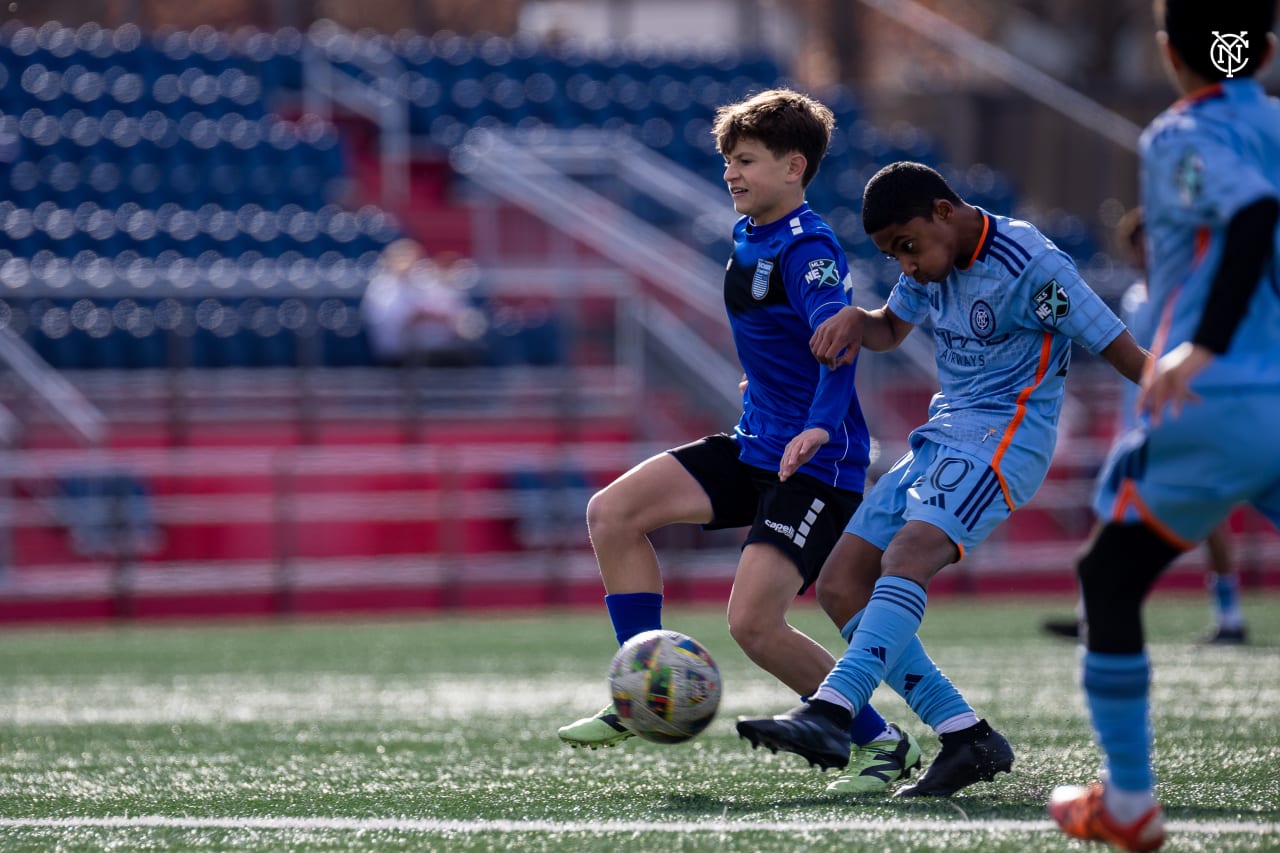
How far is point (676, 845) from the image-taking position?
3.75 meters

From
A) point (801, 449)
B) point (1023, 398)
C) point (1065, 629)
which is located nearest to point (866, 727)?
point (801, 449)

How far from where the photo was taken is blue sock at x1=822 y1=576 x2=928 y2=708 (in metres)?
4.23

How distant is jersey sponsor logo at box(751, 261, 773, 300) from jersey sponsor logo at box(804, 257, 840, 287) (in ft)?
0.50

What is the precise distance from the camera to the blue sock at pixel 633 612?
498cm

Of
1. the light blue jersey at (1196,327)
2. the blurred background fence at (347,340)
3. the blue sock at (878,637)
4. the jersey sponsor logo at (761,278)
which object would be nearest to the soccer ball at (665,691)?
the blue sock at (878,637)

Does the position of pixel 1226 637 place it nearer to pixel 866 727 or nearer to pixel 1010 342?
pixel 866 727

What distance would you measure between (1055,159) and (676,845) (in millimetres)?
16611

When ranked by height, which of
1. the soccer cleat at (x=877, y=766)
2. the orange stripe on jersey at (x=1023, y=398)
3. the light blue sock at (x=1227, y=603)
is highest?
the orange stripe on jersey at (x=1023, y=398)

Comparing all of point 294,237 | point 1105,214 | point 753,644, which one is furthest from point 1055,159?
point 753,644

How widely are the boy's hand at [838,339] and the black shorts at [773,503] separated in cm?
42

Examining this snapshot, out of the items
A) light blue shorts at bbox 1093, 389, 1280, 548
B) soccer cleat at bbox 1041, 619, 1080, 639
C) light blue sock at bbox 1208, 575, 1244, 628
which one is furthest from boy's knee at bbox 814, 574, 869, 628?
soccer cleat at bbox 1041, 619, 1080, 639

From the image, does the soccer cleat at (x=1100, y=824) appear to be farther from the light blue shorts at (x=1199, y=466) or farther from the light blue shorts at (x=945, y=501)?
the light blue shorts at (x=945, y=501)

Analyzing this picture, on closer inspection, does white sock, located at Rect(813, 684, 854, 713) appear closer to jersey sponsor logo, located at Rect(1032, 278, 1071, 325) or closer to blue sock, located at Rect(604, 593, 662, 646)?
blue sock, located at Rect(604, 593, 662, 646)

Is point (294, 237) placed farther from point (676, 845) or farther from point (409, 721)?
point (676, 845)
